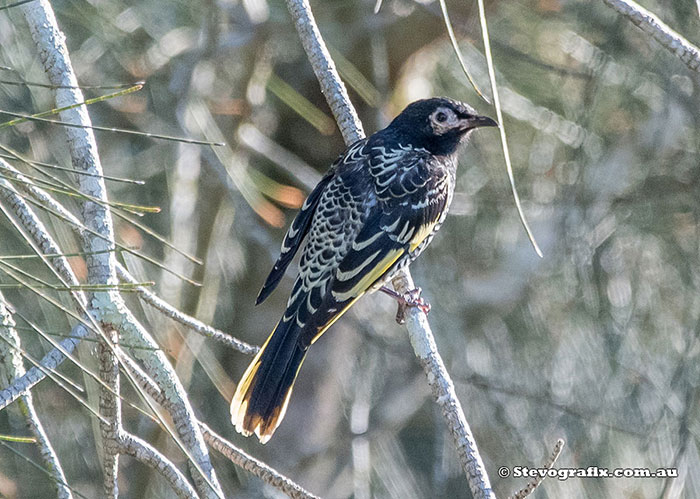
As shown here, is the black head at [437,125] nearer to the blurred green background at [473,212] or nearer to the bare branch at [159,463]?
the blurred green background at [473,212]

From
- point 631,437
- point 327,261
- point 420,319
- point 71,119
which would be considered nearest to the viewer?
point 71,119

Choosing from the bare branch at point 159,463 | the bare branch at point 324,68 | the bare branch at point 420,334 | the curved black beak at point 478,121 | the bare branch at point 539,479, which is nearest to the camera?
the bare branch at point 539,479

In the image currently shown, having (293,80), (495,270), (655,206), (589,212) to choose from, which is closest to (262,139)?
(293,80)

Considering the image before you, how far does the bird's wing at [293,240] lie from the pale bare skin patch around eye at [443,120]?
359 mm

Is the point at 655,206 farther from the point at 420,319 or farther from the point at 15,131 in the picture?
the point at 15,131

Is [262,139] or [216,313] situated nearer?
[262,139]

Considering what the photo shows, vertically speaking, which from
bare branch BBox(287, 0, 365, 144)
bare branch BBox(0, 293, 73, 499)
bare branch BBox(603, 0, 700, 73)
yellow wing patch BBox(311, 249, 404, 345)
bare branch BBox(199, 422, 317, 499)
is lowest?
bare branch BBox(199, 422, 317, 499)

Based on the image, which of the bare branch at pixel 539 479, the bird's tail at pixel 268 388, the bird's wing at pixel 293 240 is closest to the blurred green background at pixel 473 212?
the bird's wing at pixel 293 240

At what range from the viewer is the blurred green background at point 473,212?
11.6 feet

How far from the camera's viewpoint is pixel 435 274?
4109 millimetres

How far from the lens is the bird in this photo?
2.52 metres

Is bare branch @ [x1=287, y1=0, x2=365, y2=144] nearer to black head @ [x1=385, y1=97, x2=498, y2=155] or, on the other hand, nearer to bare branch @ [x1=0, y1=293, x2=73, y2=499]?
black head @ [x1=385, y1=97, x2=498, y2=155]

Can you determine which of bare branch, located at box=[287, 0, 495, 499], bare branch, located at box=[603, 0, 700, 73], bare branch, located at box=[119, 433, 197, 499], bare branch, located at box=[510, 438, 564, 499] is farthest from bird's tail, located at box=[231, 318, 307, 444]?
bare branch, located at box=[603, 0, 700, 73]

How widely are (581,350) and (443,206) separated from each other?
1271 mm
